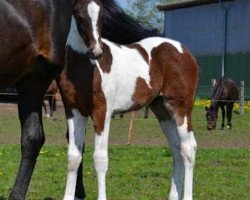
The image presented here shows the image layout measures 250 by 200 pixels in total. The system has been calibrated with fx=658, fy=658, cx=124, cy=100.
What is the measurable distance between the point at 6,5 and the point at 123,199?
131 inches

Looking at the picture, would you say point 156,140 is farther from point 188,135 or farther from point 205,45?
point 205,45

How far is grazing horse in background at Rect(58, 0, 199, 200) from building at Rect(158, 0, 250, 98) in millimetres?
28470

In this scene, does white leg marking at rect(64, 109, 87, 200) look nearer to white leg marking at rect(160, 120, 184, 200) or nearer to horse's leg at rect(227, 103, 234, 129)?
Answer: white leg marking at rect(160, 120, 184, 200)

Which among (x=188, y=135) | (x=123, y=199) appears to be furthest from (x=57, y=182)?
(x=188, y=135)

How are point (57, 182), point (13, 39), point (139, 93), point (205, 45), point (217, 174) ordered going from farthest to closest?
point (205, 45)
point (217, 174)
point (57, 182)
point (139, 93)
point (13, 39)

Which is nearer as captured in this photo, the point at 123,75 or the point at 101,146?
the point at 101,146

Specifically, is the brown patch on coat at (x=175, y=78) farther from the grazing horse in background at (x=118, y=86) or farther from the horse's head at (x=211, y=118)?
the horse's head at (x=211, y=118)

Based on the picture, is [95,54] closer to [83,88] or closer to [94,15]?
[94,15]

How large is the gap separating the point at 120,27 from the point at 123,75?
72cm

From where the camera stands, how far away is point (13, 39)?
371cm

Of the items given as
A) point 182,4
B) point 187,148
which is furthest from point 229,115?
point 182,4

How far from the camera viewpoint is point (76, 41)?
588 cm

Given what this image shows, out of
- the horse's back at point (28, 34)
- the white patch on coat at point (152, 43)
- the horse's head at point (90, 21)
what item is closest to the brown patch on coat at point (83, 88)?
the horse's head at point (90, 21)

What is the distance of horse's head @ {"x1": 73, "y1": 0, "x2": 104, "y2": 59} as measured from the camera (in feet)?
17.6
